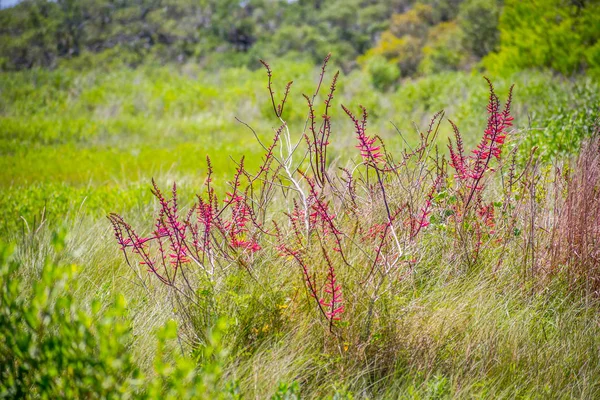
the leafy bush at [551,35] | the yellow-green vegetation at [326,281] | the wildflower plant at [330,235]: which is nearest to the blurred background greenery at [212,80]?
the leafy bush at [551,35]

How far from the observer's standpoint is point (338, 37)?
41.0m

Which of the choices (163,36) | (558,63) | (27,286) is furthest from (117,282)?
(163,36)

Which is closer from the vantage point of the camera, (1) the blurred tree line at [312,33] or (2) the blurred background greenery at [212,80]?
(2) the blurred background greenery at [212,80]

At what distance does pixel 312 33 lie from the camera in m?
37.5

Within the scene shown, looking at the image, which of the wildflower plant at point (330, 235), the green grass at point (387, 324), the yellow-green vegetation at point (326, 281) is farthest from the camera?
the wildflower plant at point (330, 235)

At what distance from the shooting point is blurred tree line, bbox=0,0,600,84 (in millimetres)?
18078

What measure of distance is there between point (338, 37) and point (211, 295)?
135ft

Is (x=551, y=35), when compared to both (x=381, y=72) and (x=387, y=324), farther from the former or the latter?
(x=387, y=324)

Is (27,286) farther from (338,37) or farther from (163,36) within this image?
(338,37)

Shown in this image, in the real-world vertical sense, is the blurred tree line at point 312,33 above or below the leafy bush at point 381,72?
above

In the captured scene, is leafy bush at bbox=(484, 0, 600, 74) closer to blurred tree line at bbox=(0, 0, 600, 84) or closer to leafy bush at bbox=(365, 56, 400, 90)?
blurred tree line at bbox=(0, 0, 600, 84)

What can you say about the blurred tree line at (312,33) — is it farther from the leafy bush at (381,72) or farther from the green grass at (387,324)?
the green grass at (387,324)

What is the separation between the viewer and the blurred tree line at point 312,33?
18.1 meters

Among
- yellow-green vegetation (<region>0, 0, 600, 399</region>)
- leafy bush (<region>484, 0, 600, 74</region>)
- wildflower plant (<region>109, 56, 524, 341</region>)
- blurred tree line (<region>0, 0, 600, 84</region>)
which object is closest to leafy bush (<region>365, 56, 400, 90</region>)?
blurred tree line (<region>0, 0, 600, 84</region>)
